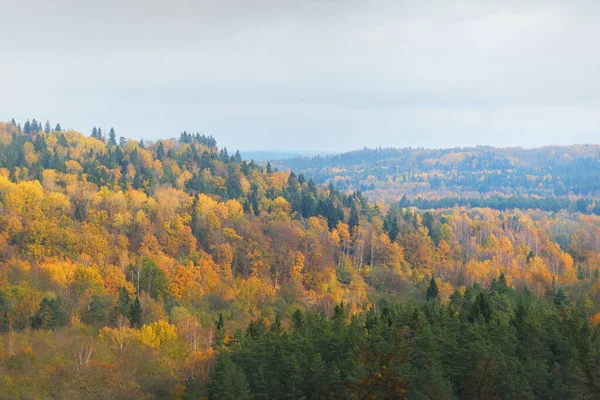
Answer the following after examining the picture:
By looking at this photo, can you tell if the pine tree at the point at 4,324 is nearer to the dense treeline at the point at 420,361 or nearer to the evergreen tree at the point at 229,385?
the dense treeline at the point at 420,361

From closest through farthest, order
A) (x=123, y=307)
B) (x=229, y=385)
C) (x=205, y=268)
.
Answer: (x=229, y=385) < (x=123, y=307) < (x=205, y=268)

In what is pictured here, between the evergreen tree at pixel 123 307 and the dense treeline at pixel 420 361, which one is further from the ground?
the dense treeline at pixel 420 361

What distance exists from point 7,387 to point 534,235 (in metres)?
119

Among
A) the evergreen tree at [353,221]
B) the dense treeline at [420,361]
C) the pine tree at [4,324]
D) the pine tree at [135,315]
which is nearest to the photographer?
the dense treeline at [420,361]

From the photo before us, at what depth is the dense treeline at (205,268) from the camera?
43750 mm

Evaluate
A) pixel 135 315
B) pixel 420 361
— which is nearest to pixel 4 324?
pixel 135 315

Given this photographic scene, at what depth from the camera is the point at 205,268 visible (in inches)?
3386

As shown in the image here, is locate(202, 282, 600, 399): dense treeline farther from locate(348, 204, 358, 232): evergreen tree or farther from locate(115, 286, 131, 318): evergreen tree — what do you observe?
locate(348, 204, 358, 232): evergreen tree

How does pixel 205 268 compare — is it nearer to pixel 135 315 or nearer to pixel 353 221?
pixel 135 315

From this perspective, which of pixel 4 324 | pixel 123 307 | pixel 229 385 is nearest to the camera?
pixel 229 385

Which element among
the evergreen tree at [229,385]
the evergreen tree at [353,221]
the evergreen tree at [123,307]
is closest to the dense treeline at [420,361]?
the evergreen tree at [229,385]

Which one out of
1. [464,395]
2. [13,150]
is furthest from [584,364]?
[13,150]

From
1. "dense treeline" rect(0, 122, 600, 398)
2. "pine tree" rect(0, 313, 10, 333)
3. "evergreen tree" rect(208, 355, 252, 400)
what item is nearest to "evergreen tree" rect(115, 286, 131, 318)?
"dense treeline" rect(0, 122, 600, 398)

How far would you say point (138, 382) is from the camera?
Result: 44.9 meters
